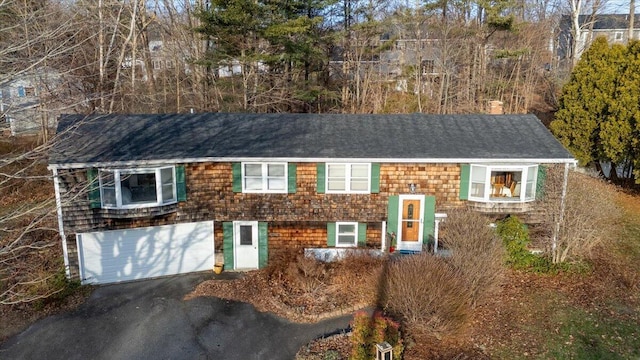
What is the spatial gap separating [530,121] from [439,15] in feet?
56.2

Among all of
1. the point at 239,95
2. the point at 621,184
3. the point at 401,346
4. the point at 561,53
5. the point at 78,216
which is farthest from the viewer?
the point at 561,53

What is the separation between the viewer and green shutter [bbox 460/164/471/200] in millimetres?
14719

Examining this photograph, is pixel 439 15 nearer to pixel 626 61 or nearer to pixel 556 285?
pixel 626 61

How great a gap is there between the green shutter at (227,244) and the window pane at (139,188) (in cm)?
246

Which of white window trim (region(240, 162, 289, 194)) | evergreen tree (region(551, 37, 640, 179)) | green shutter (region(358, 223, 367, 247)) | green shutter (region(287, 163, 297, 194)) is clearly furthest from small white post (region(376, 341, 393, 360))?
evergreen tree (region(551, 37, 640, 179))

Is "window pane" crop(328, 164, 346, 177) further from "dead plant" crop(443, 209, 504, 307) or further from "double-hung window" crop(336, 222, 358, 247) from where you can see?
"dead plant" crop(443, 209, 504, 307)

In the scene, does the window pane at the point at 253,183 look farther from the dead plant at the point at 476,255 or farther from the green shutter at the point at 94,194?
the dead plant at the point at 476,255

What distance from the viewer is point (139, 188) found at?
565 inches

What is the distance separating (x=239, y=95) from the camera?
25.5 m

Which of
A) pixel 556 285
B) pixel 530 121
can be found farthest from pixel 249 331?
pixel 530 121

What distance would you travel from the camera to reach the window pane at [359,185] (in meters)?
14.9

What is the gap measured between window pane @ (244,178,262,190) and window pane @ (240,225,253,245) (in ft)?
4.56

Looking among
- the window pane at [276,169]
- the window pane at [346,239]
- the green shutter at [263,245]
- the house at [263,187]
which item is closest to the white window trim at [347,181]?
the house at [263,187]

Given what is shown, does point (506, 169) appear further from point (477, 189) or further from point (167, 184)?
point (167, 184)
